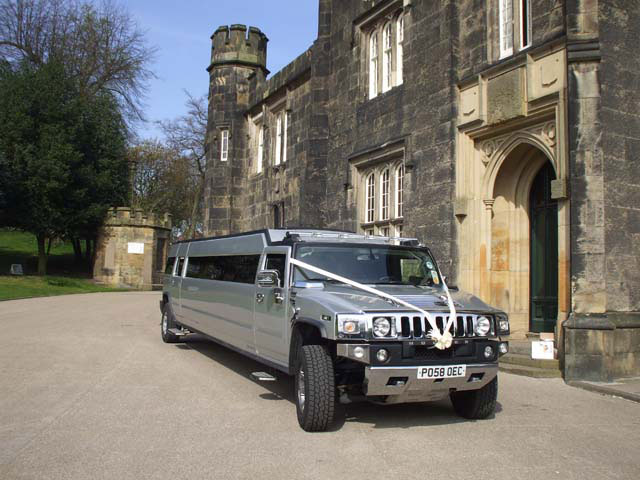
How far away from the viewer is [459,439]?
566 centimetres

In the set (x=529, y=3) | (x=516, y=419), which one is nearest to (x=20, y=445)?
(x=516, y=419)

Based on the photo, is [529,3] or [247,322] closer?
[247,322]

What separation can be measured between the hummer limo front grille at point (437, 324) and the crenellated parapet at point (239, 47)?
21.1 meters

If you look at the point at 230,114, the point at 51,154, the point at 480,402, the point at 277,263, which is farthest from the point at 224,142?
the point at 480,402

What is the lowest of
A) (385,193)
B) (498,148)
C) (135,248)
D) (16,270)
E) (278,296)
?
(278,296)

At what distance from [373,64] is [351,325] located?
12039 mm

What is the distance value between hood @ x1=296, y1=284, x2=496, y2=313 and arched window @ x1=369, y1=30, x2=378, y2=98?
9929 mm

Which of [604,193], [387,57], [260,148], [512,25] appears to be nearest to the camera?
[604,193]

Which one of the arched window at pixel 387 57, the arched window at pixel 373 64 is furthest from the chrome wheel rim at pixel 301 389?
the arched window at pixel 373 64

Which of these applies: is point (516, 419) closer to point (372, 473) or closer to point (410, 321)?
point (410, 321)

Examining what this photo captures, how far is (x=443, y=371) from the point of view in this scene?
5746 mm

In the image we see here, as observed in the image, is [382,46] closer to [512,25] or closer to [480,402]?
[512,25]

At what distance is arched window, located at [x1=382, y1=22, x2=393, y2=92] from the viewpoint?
611 inches

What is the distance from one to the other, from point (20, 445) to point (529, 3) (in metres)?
10.8
